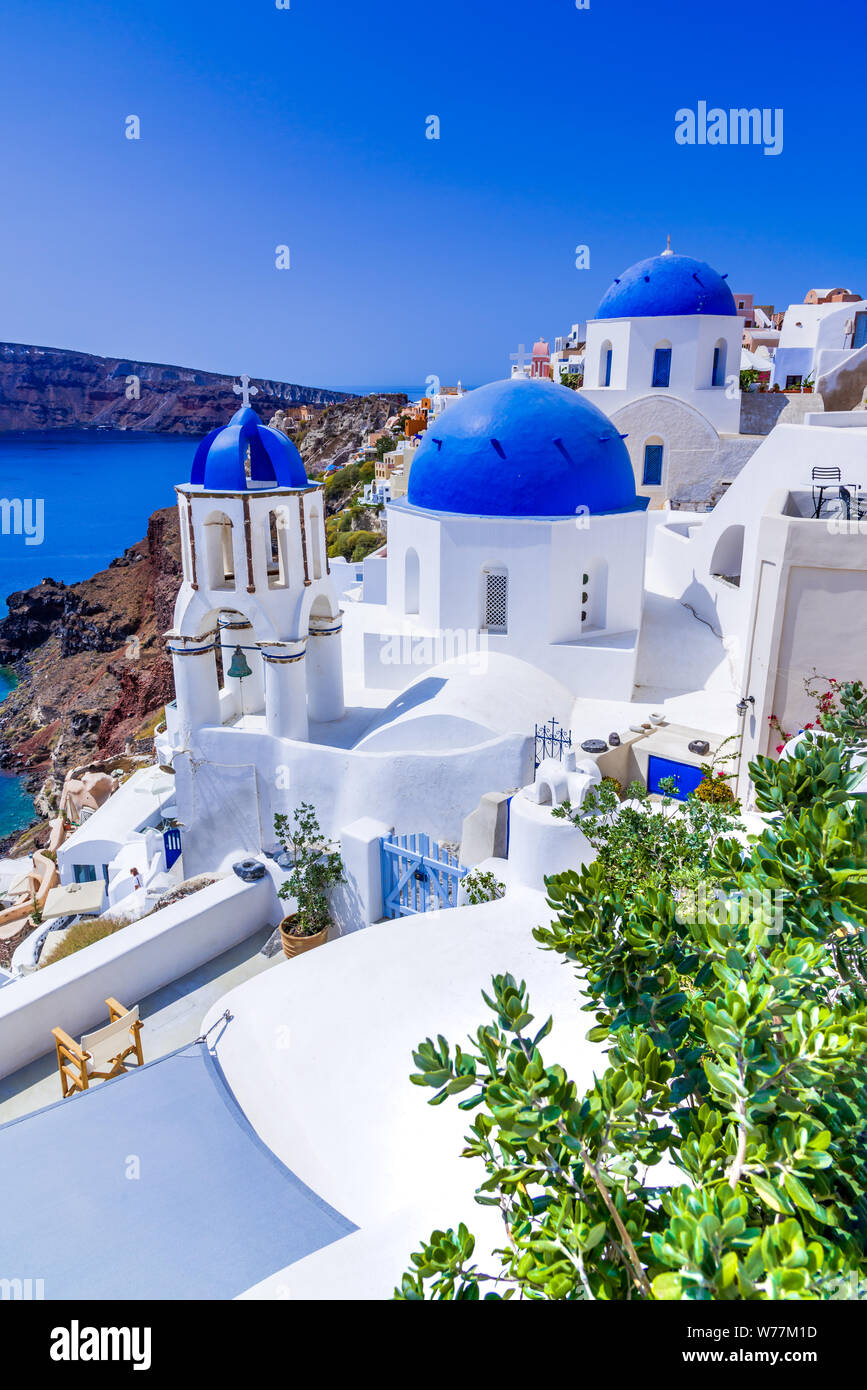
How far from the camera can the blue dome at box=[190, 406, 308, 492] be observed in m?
12.1

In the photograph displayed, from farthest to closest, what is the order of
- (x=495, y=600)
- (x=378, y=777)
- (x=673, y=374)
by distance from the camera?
(x=673, y=374), (x=495, y=600), (x=378, y=777)

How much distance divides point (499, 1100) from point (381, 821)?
850cm

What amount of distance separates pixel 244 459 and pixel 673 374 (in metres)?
17.5

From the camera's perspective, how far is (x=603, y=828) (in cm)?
692

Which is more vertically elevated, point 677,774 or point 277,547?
point 277,547

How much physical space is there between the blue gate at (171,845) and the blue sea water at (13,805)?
28.9m

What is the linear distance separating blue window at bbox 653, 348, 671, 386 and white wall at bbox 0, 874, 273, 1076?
20965mm

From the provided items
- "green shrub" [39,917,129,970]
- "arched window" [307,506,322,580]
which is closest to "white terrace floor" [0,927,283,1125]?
"green shrub" [39,917,129,970]

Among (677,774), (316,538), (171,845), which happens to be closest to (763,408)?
(316,538)

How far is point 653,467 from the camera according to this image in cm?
2488

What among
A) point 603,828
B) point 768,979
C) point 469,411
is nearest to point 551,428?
point 469,411

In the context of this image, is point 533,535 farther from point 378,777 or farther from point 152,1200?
point 152,1200

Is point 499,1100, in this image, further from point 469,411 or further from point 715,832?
point 469,411
